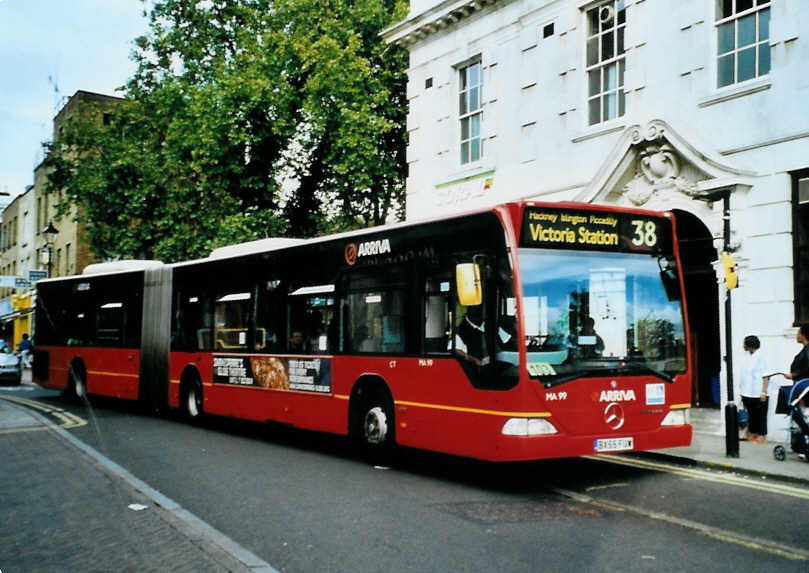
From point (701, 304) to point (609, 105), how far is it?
4170mm

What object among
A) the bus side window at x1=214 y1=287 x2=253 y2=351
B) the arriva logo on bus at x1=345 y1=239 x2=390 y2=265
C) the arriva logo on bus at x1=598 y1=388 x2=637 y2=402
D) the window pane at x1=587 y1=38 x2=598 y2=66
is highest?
the window pane at x1=587 y1=38 x2=598 y2=66

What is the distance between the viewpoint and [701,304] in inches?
656

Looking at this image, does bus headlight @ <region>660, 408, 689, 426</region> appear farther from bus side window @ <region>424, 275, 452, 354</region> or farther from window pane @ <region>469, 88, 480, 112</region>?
window pane @ <region>469, 88, 480, 112</region>

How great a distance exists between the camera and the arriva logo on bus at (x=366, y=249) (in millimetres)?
11062

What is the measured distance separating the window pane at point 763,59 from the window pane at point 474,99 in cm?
736

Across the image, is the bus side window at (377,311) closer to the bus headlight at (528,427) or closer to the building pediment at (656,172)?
the bus headlight at (528,427)

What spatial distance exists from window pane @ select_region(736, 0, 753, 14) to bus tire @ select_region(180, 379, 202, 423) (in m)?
11.2

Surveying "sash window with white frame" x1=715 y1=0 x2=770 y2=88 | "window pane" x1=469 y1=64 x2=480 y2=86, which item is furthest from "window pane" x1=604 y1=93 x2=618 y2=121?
"window pane" x1=469 y1=64 x2=480 y2=86

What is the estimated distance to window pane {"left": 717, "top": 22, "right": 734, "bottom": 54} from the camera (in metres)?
14.4

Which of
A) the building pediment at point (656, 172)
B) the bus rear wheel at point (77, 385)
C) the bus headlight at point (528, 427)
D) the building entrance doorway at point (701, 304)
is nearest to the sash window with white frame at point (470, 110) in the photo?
the building pediment at point (656, 172)

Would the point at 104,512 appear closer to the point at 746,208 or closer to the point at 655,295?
the point at 655,295

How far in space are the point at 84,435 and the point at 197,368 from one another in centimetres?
245

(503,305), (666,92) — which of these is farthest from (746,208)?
(503,305)

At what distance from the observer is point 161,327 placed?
17281mm
